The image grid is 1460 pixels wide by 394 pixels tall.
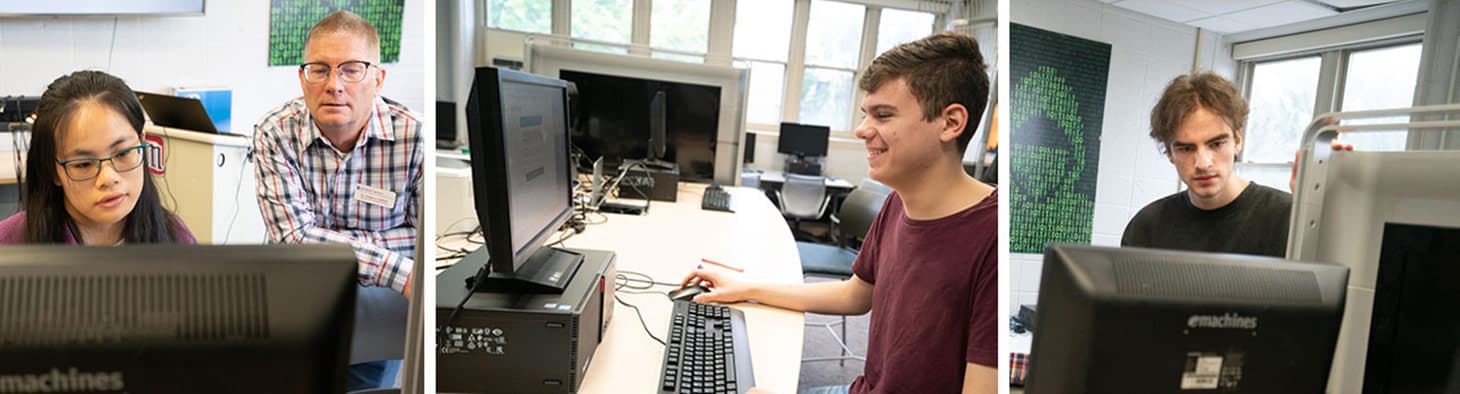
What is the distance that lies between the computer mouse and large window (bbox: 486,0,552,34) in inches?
172

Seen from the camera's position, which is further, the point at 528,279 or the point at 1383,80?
the point at 1383,80

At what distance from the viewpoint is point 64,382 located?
360 millimetres

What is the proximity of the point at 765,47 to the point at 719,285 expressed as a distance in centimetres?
444

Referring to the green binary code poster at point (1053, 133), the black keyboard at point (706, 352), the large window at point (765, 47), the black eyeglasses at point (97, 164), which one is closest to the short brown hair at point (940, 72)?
the green binary code poster at point (1053, 133)

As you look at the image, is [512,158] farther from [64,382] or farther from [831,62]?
[831,62]

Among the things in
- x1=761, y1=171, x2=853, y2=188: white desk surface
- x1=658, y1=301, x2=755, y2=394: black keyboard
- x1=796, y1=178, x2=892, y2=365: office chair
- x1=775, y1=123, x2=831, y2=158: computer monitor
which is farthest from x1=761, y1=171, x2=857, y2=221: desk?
x1=658, y1=301, x2=755, y2=394: black keyboard

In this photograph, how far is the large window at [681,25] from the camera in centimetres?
515

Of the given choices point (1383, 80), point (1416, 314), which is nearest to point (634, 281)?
point (1416, 314)

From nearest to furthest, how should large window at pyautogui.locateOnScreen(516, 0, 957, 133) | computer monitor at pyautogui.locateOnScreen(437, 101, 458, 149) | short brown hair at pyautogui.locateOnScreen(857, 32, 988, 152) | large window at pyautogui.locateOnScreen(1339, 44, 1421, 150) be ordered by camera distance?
1. short brown hair at pyautogui.locateOnScreen(857, 32, 988, 152)
2. large window at pyautogui.locateOnScreen(1339, 44, 1421, 150)
3. computer monitor at pyautogui.locateOnScreen(437, 101, 458, 149)
4. large window at pyautogui.locateOnScreen(516, 0, 957, 133)

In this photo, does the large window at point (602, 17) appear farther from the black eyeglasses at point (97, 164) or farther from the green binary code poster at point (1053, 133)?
Result: the black eyeglasses at point (97, 164)

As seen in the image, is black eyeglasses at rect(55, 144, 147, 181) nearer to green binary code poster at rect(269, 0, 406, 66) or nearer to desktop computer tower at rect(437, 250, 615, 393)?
green binary code poster at rect(269, 0, 406, 66)

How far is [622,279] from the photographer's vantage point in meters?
1.30

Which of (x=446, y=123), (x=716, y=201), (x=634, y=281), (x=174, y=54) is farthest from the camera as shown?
(x=446, y=123)

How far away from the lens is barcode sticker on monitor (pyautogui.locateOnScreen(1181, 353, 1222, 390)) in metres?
0.55
